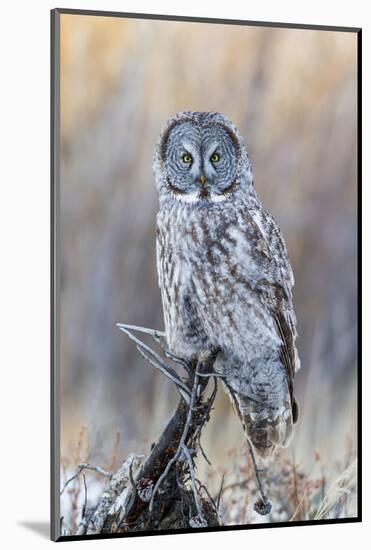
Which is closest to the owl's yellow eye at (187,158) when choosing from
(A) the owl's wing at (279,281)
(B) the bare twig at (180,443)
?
(A) the owl's wing at (279,281)

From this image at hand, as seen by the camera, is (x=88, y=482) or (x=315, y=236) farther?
(x=315, y=236)

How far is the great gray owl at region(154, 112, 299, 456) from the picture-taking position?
4.27m

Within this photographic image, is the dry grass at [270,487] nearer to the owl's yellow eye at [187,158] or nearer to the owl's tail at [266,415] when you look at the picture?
the owl's tail at [266,415]

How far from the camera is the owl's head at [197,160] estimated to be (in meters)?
4.25

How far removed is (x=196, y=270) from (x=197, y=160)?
416 mm

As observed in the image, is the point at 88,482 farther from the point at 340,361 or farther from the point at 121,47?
the point at 121,47

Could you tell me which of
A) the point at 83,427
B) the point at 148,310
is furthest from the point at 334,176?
the point at 83,427

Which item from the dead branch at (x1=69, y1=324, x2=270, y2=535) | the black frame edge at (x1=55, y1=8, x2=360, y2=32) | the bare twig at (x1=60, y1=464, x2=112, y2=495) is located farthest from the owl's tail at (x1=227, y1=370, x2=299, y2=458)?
the black frame edge at (x1=55, y1=8, x2=360, y2=32)

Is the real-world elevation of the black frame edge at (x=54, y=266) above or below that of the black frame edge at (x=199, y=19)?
below

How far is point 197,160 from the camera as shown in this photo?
424 centimetres

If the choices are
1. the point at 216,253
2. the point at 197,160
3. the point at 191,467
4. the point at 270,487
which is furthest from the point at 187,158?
the point at 270,487

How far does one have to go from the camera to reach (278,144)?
4492mm

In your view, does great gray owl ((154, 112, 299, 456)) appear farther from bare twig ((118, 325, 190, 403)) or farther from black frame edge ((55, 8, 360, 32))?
black frame edge ((55, 8, 360, 32))

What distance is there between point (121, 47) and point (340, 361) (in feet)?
5.11
